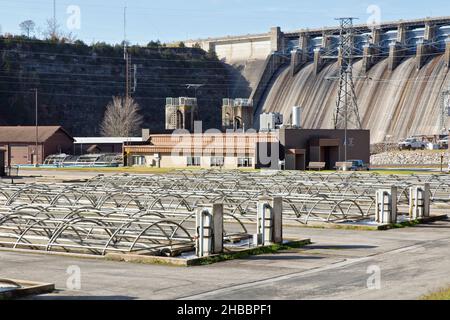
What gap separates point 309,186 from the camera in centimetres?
4403

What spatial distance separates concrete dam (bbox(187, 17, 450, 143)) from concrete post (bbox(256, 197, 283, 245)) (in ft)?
272

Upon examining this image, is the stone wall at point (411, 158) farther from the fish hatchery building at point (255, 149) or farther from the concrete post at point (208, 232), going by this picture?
the concrete post at point (208, 232)

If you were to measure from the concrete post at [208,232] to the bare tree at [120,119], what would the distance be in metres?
103

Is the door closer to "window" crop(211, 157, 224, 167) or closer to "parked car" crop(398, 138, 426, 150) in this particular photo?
"window" crop(211, 157, 224, 167)

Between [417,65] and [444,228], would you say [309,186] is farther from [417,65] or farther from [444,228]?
[417,65]

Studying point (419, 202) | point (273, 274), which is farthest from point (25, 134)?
point (273, 274)

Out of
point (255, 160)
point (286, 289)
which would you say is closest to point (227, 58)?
point (255, 160)

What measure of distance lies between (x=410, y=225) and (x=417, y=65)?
8675 centimetres

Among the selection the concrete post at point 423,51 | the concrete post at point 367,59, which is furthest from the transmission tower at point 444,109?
the concrete post at point 367,59

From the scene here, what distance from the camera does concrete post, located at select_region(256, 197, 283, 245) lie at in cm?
2534

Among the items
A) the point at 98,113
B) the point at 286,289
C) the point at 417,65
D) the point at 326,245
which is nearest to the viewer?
the point at 286,289

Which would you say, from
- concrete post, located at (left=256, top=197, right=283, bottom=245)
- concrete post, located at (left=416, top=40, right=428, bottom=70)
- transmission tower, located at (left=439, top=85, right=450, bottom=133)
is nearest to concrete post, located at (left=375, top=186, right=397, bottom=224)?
concrete post, located at (left=256, top=197, right=283, bottom=245)

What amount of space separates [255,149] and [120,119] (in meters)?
49.9

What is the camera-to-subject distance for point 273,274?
2014 cm
